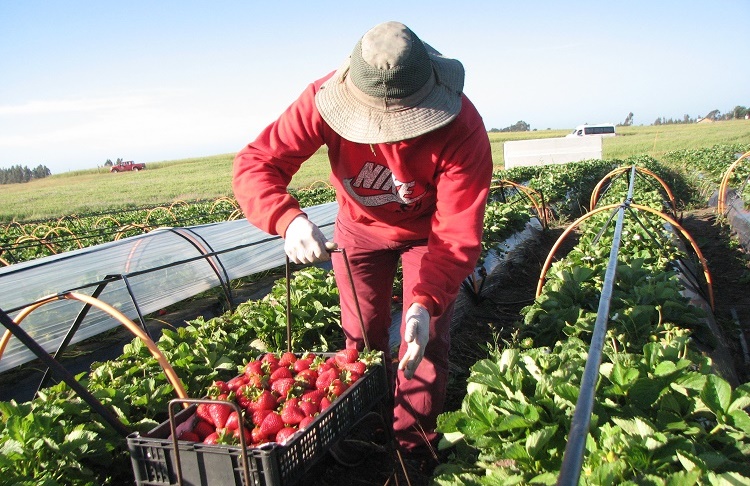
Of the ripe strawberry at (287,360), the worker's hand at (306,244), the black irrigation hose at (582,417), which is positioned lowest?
the ripe strawberry at (287,360)

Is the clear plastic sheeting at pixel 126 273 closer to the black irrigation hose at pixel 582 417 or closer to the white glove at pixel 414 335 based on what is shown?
the white glove at pixel 414 335

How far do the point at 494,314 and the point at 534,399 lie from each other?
3.62m

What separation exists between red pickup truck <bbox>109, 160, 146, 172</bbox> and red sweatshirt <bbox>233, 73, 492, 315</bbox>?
62.9m

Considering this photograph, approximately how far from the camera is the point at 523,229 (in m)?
9.05

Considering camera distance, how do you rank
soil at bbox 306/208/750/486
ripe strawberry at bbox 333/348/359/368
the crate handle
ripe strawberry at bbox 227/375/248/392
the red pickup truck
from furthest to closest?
1. the red pickup truck
2. soil at bbox 306/208/750/486
3. ripe strawberry at bbox 333/348/359/368
4. ripe strawberry at bbox 227/375/248/392
5. the crate handle

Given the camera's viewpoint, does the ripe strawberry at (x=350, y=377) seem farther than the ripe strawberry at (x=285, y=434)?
Yes

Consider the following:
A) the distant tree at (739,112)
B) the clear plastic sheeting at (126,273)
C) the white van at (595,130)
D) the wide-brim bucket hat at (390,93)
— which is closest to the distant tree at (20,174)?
the white van at (595,130)

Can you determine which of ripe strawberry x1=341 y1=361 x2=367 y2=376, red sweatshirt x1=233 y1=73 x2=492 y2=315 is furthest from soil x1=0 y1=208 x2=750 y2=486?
red sweatshirt x1=233 y1=73 x2=492 y2=315

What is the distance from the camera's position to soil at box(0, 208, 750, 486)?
325 centimetres

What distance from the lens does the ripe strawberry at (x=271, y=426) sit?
2105mm

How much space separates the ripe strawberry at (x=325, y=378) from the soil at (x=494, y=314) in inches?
17.2

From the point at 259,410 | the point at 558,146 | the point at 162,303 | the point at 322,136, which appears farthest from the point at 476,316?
the point at 558,146

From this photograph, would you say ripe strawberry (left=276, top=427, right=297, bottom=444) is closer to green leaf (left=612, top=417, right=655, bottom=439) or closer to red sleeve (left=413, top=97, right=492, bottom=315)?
red sleeve (left=413, top=97, right=492, bottom=315)

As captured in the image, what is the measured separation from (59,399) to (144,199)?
33771mm
